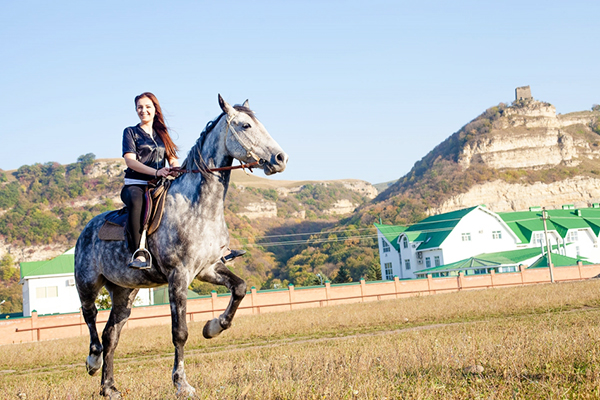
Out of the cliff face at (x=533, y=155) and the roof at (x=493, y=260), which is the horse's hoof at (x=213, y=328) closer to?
the roof at (x=493, y=260)

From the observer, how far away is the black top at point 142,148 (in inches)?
257

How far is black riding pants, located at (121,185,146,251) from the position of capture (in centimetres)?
601

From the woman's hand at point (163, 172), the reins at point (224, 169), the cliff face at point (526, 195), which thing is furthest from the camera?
the cliff face at point (526, 195)

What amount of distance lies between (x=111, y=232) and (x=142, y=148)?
44.0 inches

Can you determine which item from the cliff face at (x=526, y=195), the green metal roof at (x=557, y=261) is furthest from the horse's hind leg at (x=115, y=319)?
the cliff face at (x=526, y=195)

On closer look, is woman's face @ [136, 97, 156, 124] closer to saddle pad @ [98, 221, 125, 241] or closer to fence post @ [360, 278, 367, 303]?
saddle pad @ [98, 221, 125, 241]

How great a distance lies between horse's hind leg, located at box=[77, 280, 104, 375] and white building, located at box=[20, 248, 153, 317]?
52.5 metres

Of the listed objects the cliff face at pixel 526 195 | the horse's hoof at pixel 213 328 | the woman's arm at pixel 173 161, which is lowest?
the horse's hoof at pixel 213 328

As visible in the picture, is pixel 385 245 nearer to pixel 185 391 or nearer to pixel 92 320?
pixel 92 320

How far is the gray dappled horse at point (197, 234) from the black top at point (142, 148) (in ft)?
1.98

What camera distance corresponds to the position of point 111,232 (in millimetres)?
6395

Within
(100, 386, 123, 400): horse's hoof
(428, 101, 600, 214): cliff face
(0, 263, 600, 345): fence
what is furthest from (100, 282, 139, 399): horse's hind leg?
(428, 101, 600, 214): cliff face

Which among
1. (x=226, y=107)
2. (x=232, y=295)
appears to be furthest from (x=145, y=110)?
(x=232, y=295)

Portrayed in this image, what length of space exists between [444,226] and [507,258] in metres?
9.73
